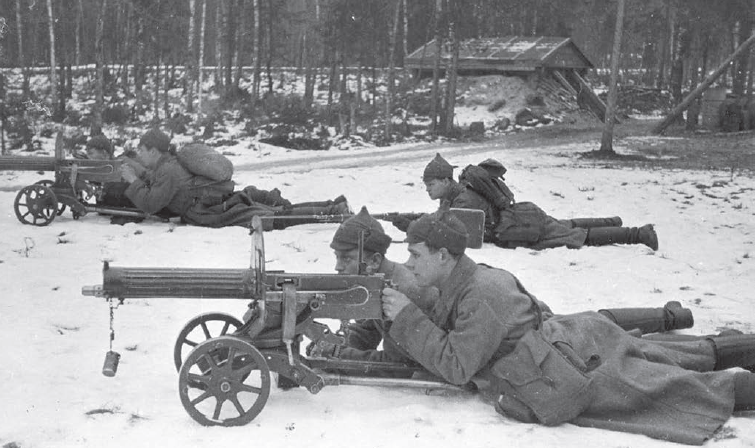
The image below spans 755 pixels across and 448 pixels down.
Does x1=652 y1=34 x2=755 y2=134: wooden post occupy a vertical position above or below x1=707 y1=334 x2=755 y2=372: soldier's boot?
above

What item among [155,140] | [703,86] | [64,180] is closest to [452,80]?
[703,86]

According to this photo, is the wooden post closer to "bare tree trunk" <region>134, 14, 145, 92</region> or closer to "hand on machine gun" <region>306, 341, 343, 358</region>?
"bare tree trunk" <region>134, 14, 145, 92</region>

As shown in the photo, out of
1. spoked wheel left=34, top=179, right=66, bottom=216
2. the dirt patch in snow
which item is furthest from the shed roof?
spoked wheel left=34, top=179, right=66, bottom=216

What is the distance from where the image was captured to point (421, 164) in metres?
17.9

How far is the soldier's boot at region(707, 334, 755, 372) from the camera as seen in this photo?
5566 millimetres

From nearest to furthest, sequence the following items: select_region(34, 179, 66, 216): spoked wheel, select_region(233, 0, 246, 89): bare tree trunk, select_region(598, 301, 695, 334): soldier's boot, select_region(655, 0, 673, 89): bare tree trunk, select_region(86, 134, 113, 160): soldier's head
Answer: select_region(598, 301, 695, 334): soldier's boot, select_region(34, 179, 66, 216): spoked wheel, select_region(86, 134, 113, 160): soldier's head, select_region(233, 0, 246, 89): bare tree trunk, select_region(655, 0, 673, 89): bare tree trunk

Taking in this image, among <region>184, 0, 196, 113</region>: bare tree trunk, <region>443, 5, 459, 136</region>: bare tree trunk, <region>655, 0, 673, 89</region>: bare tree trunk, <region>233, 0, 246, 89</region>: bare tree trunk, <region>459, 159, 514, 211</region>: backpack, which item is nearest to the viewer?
<region>459, 159, 514, 211</region>: backpack

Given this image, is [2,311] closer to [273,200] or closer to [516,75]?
[273,200]

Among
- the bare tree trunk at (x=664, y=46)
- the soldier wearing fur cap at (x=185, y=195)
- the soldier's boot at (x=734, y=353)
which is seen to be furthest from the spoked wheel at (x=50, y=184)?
the bare tree trunk at (x=664, y=46)

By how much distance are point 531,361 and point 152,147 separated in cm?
704

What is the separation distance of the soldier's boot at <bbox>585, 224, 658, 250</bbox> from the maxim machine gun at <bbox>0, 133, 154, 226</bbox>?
5623 millimetres

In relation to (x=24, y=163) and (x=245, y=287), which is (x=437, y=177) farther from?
(x=24, y=163)

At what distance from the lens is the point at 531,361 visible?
4.91 metres

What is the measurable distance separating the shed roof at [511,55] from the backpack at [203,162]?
80.3ft
